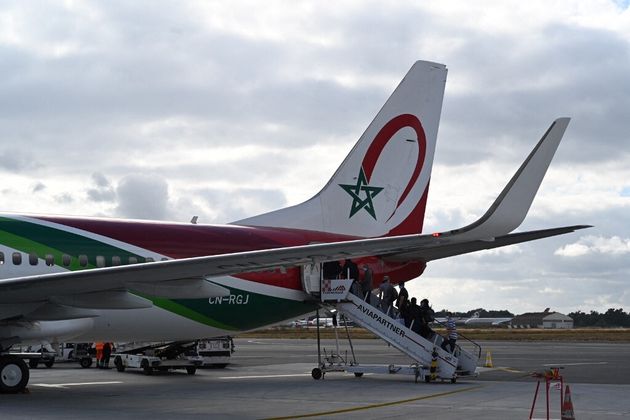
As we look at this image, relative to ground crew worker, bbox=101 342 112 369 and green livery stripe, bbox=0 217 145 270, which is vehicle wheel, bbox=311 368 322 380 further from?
ground crew worker, bbox=101 342 112 369

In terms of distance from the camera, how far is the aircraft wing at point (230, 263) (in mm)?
15172

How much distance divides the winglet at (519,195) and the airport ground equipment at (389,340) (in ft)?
27.9

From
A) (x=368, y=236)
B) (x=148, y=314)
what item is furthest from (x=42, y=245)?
(x=368, y=236)

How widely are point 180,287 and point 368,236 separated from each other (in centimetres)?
932

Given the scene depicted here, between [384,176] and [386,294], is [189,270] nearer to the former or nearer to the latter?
[386,294]

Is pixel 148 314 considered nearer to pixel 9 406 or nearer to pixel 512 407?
pixel 9 406

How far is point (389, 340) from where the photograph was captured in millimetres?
23734

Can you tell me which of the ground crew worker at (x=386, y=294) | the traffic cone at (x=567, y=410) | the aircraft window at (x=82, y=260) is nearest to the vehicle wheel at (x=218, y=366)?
the ground crew worker at (x=386, y=294)

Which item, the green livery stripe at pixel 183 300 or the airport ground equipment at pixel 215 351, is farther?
the airport ground equipment at pixel 215 351

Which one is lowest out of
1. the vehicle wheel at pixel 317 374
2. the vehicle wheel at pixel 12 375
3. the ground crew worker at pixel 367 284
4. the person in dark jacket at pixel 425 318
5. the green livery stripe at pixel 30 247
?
the vehicle wheel at pixel 317 374

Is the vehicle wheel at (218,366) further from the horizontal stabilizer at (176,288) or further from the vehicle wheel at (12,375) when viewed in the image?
the horizontal stabilizer at (176,288)

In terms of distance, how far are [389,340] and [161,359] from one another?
7265 mm

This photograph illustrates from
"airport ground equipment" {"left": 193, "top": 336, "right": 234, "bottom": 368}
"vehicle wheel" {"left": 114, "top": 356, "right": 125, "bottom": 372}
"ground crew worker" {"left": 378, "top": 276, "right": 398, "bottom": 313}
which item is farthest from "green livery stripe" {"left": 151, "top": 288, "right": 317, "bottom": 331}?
"vehicle wheel" {"left": 114, "top": 356, "right": 125, "bottom": 372}

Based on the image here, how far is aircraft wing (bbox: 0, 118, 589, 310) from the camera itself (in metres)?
15.2
